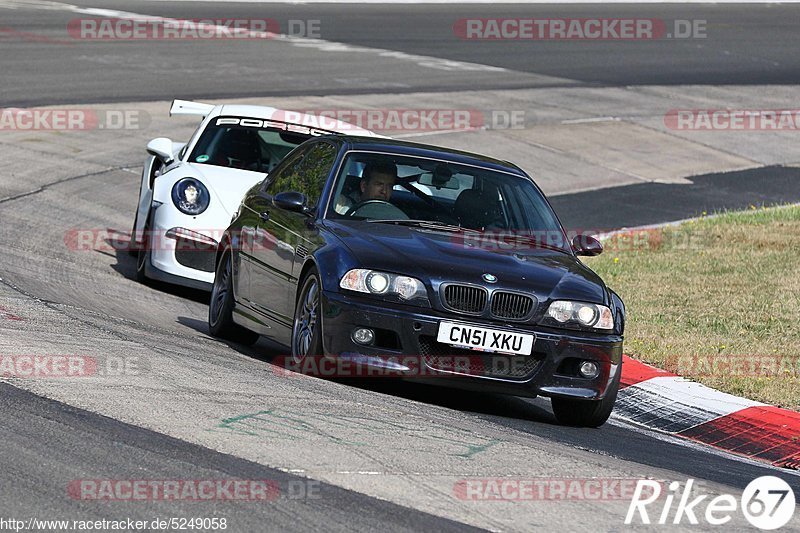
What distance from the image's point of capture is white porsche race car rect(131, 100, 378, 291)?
11.2 metres

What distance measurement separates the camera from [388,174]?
348 inches

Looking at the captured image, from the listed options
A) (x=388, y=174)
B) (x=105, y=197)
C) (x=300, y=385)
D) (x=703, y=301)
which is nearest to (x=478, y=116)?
(x=105, y=197)

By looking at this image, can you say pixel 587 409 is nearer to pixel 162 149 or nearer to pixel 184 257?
pixel 184 257

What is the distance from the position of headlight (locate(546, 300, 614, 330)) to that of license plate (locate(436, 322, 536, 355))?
261 millimetres

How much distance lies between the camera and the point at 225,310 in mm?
9664

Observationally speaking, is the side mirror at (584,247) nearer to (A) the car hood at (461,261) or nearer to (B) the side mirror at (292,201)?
(A) the car hood at (461,261)

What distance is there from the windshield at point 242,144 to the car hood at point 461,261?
145 inches

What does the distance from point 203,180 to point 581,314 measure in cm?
451

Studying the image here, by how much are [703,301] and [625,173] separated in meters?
8.11

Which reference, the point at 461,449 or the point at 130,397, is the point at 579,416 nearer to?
the point at 461,449

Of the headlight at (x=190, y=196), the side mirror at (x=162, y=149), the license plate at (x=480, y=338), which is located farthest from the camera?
the side mirror at (x=162, y=149)

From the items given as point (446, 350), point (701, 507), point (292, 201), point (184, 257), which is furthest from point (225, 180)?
point (701, 507)

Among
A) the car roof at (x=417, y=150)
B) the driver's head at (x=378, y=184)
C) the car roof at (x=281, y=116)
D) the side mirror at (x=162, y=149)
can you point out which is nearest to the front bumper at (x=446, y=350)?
the driver's head at (x=378, y=184)

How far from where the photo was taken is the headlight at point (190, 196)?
1128 centimetres
